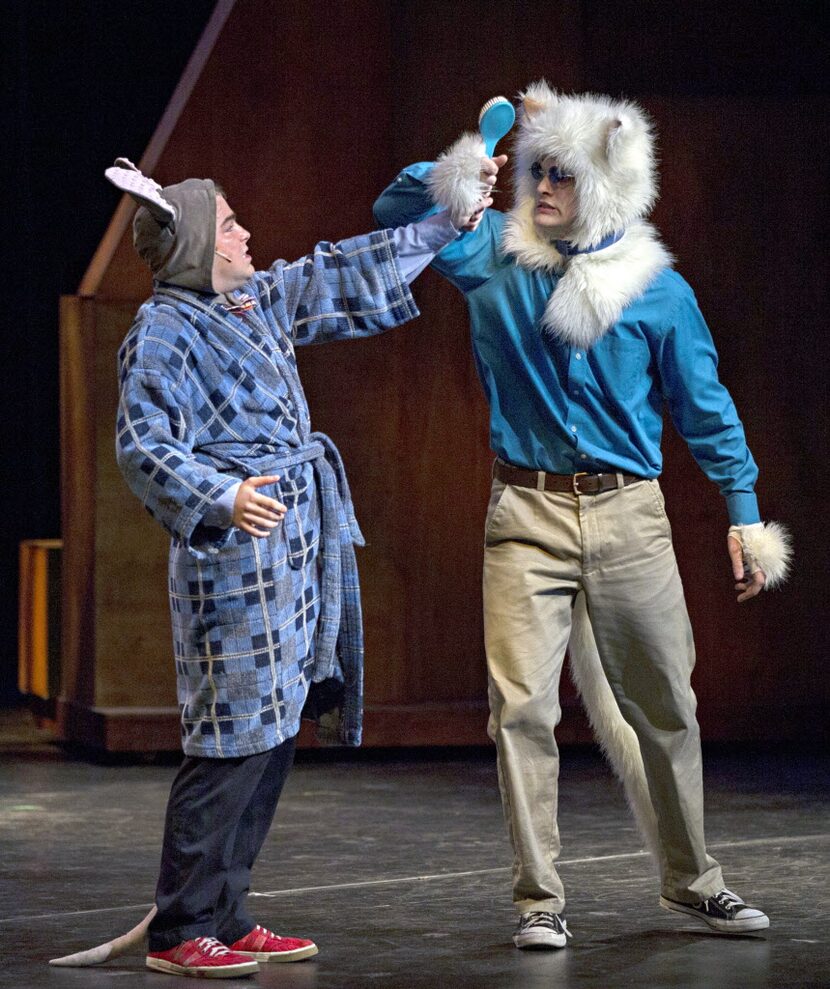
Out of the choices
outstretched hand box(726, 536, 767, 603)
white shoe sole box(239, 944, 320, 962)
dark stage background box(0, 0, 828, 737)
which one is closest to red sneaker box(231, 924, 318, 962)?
white shoe sole box(239, 944, 320, 962)

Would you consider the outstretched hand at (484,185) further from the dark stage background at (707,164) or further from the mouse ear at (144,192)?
the dark stage background at (707,164)

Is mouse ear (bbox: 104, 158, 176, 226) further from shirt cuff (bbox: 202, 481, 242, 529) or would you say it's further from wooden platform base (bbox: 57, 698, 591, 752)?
wooden platform base (bbox: 57, 698, 591, 752)

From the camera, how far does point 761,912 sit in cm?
360

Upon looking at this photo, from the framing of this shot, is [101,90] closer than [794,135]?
No

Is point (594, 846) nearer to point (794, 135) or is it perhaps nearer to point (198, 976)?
point (198, 976)

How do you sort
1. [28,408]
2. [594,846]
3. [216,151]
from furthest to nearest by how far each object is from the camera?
[28,408] → [216,151] → [594,846]

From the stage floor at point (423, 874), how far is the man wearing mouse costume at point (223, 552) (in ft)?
0.52

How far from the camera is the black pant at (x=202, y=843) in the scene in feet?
10.4

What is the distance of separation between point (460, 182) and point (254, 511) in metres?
0.79

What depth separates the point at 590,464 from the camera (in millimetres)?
3553

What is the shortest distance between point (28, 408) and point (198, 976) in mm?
5685

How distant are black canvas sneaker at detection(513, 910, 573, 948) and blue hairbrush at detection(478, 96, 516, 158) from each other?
1393 millimetres

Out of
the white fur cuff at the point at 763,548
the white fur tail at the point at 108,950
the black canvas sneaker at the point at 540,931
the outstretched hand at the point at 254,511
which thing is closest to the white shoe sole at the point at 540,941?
the black canvas sneaker at the point at 540,931

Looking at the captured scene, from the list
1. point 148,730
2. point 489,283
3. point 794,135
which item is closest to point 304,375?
point 148,730
